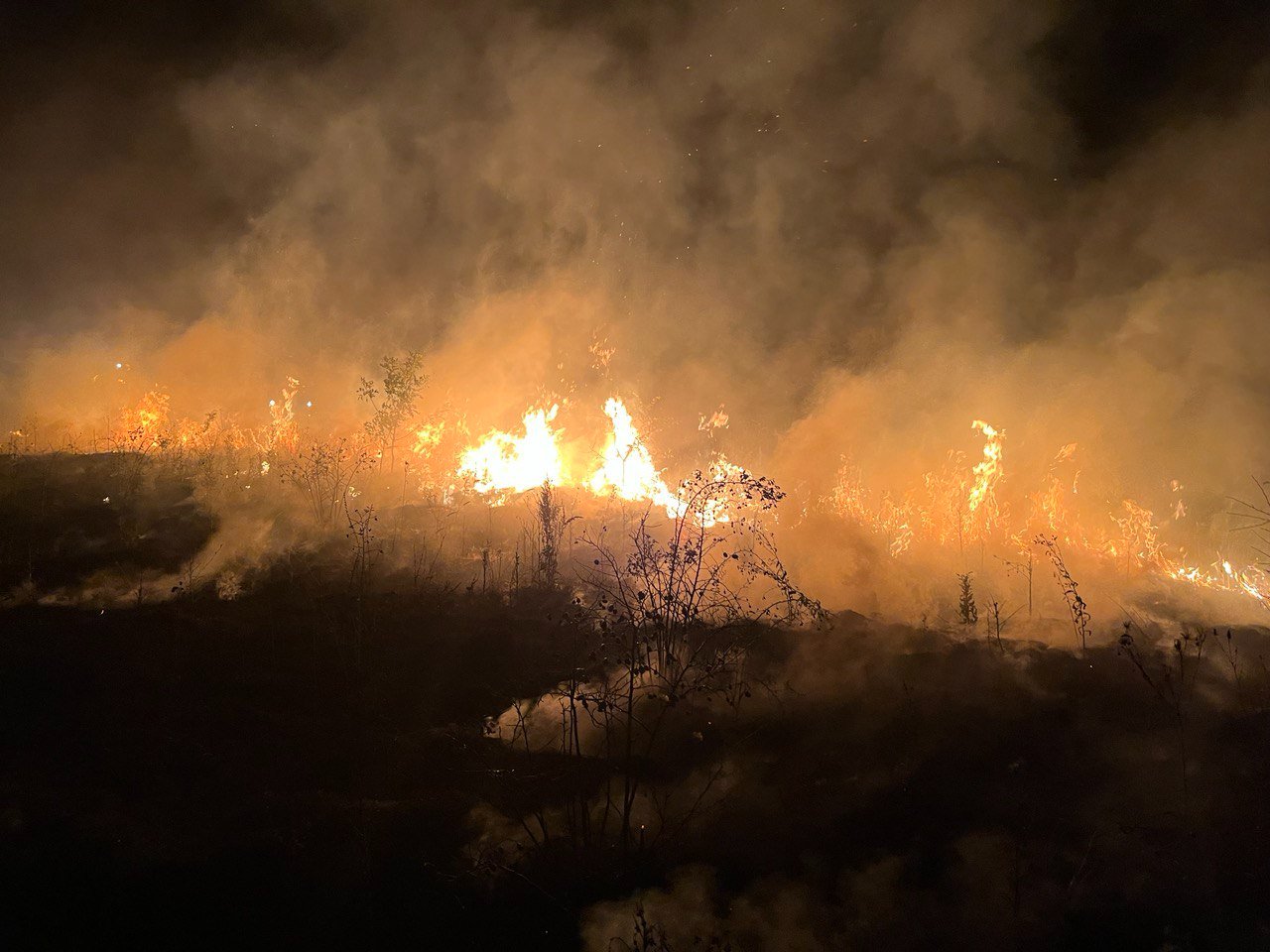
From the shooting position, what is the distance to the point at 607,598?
10.2 meters

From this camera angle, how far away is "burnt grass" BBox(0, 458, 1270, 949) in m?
5.57

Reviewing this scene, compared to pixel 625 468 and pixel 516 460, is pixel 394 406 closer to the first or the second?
pixel 516 460

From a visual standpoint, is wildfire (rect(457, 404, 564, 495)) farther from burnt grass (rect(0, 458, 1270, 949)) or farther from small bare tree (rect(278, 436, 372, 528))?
burnt grass (rect(0, 458, 1270, 949))

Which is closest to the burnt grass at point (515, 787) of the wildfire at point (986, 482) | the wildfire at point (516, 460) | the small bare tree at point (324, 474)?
the small bare tree at point (324, 474)

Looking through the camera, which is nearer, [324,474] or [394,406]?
[324,474]

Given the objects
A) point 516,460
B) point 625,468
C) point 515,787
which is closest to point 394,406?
point 516,460

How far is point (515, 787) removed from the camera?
22.4ft

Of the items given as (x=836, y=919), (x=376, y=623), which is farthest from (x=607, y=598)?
(x=836, y=919)

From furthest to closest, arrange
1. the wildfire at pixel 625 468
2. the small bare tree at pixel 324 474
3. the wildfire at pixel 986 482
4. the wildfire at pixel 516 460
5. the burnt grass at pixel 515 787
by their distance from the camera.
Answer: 1. the wildfire at pixel 516 460
2. the wildfire at pixel 625 468
3. the wildfire at pixel 986 482
4. the small bare tree at pixel 324 474
5. the burnt grass at pixel 515 787

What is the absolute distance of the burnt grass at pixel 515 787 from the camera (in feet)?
18.3

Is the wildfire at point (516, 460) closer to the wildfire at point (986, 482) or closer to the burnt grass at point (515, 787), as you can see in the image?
the burnt grass at point (515, 787)

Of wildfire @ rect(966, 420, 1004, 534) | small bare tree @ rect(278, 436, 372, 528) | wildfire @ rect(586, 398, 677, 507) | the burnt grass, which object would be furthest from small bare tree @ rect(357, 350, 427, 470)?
wildfire @ rect(966, 420, 1004, 534)

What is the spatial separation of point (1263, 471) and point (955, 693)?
1604 cm

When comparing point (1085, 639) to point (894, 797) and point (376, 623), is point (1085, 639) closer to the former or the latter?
point (894, 797)
